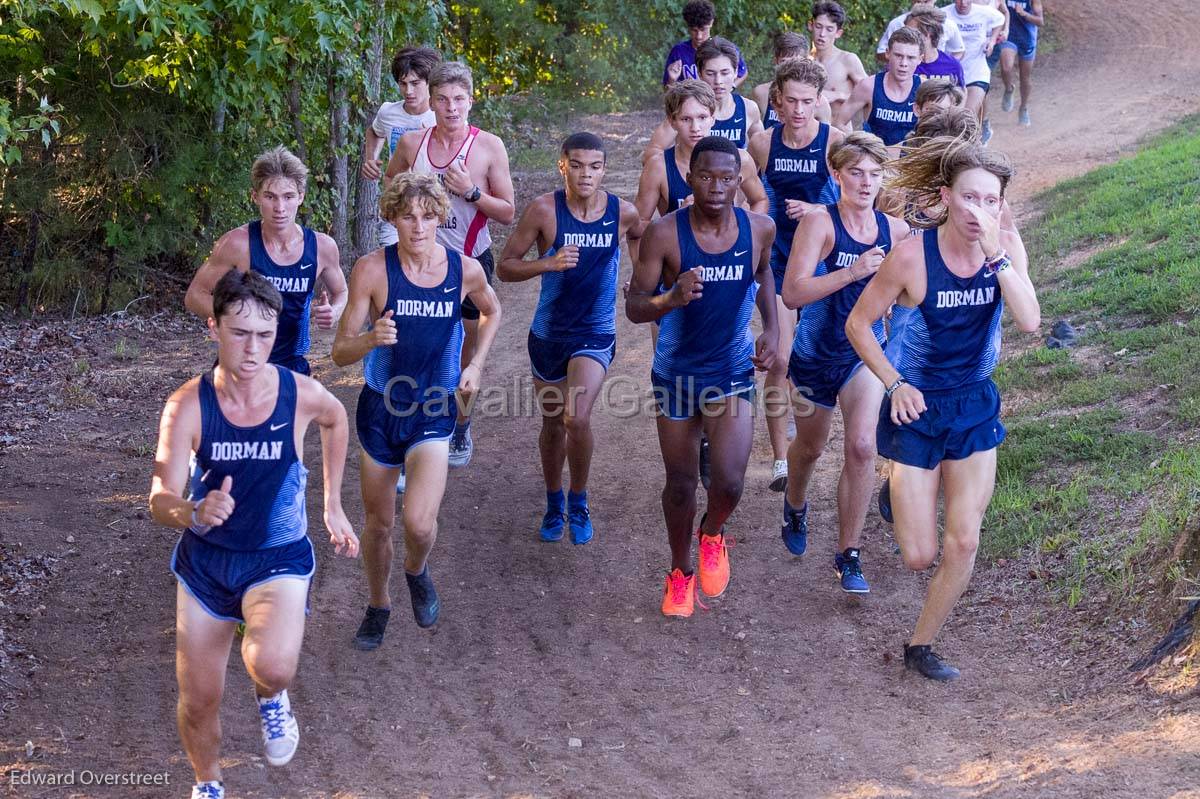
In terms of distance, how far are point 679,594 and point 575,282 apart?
5.75ft

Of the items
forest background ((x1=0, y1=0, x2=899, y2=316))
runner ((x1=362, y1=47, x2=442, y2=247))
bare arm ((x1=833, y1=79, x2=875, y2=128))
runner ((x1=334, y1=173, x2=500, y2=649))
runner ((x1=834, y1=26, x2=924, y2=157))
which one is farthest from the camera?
forest background ((x1=0, y1=0, x2=899, y2=316))

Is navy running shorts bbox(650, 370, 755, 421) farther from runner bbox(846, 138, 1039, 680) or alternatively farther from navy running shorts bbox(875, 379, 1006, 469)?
navy running shorts bbox(875, 379, 1006, 469)

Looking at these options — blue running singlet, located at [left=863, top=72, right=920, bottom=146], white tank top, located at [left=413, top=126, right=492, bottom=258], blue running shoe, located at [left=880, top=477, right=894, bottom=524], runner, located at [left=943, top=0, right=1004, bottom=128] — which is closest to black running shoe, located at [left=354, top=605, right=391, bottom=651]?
white tank top, located at [left=413, top=126, right=492, bottom=258]

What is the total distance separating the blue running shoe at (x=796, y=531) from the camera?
279 inches

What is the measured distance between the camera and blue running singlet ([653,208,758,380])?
6125 millimetres

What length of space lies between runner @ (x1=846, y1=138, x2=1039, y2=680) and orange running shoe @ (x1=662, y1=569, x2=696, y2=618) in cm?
130

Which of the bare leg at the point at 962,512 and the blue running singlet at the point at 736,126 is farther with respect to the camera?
the blue running singlet at the point at 736,126

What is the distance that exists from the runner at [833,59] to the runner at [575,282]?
11.7 ft

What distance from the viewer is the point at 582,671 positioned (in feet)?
19.9

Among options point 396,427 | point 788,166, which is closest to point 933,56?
point 788,166

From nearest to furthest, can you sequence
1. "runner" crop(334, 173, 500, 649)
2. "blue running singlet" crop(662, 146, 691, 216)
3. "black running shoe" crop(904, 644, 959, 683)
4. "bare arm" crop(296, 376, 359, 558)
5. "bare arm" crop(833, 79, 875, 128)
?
"bare arm" crop(296, 376, 359, 558)
"black running shoe" crop(904, 644, 959, 683)
"runner" crop(334, 173, 500, 649)
"blue running singlet" crop(662, 146, 691, 216)
"bare arm" crop(833, 79, 875, 128)

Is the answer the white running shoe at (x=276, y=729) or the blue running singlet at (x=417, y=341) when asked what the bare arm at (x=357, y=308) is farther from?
the white running shoe at (x=276, y=729)

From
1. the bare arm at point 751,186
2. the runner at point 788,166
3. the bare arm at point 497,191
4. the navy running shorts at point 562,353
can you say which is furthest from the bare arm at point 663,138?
the navy running shorts at point 562,353

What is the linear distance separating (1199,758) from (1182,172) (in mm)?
8387
